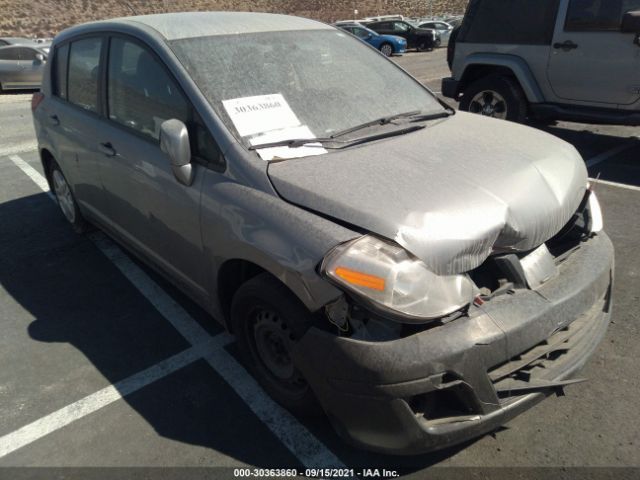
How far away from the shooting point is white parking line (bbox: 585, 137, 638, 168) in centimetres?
636

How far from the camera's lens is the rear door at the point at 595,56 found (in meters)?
5.85

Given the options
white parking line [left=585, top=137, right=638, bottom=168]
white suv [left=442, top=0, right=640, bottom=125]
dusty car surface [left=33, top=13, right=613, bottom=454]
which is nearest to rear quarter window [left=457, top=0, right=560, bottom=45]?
white suv [left=442, top=0, right=640, bottom=125]

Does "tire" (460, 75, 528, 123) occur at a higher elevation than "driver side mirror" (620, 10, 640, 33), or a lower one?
lower

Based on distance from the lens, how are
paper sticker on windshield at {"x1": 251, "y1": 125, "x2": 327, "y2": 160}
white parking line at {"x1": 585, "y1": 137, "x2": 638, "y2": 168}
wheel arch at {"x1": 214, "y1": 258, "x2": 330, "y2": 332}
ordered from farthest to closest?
white parking line at {"x1": 585, "y1": 137, "x2": 638, "y2": 168} < paper sticker on windshield at {"x1": 251, "y1": 125, "x2": 327, "y2": 160} < wheel arch at {"x1": 214, "y1": 258, "x2": 330, "y2": 332}

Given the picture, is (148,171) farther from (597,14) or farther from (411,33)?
(411,33)

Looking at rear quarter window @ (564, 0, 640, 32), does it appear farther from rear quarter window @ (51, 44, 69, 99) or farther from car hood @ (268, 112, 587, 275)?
rear quarter window @ (51, 44, 69, 99)

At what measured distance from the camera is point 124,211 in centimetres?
362

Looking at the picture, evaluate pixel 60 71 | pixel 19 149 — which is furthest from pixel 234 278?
pixel 19 149

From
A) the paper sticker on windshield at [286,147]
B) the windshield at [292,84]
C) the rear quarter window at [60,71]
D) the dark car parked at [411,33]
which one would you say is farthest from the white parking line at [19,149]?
the dark car parked at [411,33]

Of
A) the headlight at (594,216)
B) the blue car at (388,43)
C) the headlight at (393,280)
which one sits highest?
the headlight at (393,280)

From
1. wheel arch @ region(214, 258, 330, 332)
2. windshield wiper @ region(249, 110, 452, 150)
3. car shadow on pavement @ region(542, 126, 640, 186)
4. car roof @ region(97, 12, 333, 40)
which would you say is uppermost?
car roof @ region(97, 12, 333, 40)

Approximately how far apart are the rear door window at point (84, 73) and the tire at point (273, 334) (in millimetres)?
2065

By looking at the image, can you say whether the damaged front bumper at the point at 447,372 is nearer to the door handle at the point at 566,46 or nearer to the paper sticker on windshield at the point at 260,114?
the paper sticker on windshield at the point at 260,114

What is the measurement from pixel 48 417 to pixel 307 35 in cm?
268
